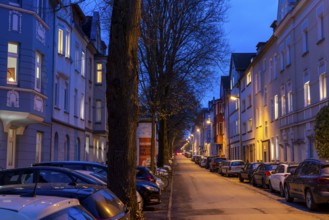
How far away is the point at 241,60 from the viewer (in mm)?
66500

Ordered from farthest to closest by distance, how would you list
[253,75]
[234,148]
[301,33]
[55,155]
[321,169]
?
[234,148] → [253,75] → [301,33] → [55,155] → [321,169]

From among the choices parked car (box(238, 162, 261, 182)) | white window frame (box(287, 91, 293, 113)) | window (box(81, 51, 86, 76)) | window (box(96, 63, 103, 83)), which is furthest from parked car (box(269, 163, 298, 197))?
window (box(96, 63, 103, 83))

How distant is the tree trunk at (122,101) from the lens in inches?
362

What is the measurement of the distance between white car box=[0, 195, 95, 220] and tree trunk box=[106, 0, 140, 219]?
16.2ft

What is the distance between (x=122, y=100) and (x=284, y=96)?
28.5 meters

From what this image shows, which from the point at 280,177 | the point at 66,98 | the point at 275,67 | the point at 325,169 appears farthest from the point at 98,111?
the point at 325,169

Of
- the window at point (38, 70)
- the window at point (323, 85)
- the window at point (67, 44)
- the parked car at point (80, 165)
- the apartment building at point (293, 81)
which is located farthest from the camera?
the apartment building at point (293, 81)

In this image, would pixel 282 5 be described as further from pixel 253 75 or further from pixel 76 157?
pixel 76 157

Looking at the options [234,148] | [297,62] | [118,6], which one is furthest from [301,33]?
[234,148]

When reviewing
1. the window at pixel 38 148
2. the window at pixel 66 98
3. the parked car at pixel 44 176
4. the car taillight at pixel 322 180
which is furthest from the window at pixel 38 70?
the car taillight at pixel 322 180

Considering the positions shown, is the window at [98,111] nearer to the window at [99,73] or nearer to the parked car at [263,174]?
the window at [99,73]

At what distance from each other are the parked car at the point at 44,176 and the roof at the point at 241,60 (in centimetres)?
5625

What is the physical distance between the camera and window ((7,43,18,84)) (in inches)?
742

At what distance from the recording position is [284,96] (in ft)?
118
